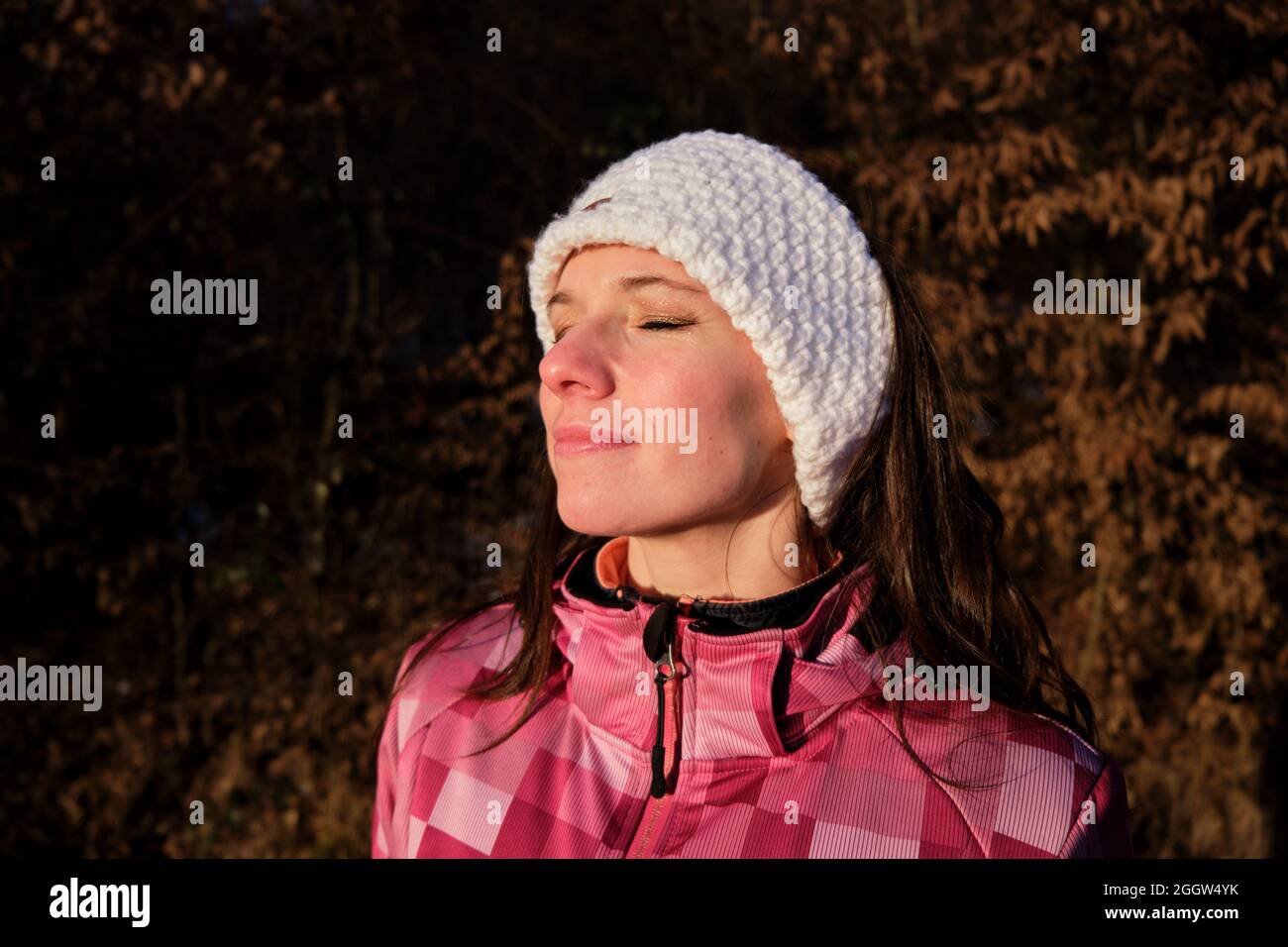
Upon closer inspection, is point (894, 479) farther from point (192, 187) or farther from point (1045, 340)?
point (192, 187)

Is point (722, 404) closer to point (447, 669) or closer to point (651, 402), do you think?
point (651, 402)

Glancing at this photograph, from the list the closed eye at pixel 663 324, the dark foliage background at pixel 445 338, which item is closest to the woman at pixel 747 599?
the closed eye at pixel 663 324

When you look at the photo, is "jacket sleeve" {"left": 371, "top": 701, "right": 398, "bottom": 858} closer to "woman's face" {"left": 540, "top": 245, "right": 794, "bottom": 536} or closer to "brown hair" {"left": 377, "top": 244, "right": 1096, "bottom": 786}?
"brown hair" {"left": 377, "top": 244, "right": 1096, "bottom": 786}

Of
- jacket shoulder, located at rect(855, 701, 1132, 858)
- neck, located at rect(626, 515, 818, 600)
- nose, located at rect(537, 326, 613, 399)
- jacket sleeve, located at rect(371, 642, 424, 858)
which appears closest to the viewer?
jacket shoulder, located at rect(855, 701, 1132, 858)

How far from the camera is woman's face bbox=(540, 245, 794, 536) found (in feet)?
5.42

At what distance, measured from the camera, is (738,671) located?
161 centimetres

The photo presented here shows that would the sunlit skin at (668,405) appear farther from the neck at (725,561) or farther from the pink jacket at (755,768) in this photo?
the pink jacket at (755,768)

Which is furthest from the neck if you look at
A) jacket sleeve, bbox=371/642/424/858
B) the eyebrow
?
jacket sleeve, bbox=371/642/424/858

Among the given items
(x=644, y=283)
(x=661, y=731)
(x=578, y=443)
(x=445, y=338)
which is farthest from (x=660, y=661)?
(x=445, y=338)

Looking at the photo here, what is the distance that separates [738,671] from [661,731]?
171 mm

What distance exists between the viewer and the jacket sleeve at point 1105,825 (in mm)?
1512

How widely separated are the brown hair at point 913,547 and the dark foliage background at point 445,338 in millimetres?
1819
